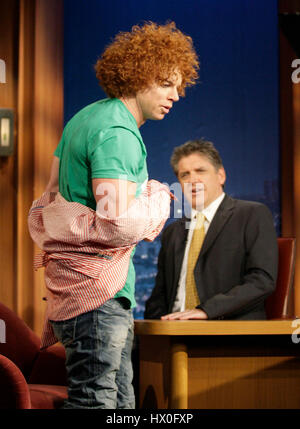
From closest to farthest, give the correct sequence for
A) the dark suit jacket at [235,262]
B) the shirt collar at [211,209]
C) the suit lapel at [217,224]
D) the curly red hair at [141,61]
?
the curly red hair at [141,61] < the dark suit jacket at [235,262] < the suit lapel at [217,224] < the shirt collar at [211,209]

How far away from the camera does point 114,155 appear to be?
1.57m

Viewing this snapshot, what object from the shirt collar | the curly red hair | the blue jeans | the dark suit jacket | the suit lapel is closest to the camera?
the blue jeans

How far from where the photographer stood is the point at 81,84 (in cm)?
392

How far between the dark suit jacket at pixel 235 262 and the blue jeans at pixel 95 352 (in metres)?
1.00

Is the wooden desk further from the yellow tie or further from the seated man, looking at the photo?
the yellow tie

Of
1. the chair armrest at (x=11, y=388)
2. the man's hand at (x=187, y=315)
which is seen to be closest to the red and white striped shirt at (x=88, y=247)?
the chair armrest at (x=11, y=388)

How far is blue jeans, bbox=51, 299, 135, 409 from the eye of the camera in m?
1.54

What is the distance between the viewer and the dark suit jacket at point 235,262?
8.59ft

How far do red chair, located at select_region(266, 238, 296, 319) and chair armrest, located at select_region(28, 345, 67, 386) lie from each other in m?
0.97

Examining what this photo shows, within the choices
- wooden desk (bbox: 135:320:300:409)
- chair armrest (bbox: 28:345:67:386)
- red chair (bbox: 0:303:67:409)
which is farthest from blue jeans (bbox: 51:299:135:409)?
chair armrest (bbox: 28:345:67:386)

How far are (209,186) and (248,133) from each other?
36.2 inches

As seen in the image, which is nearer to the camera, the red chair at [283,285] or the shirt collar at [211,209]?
the red chair at [283,285]

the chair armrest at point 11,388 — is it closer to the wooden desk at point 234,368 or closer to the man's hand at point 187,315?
the wooden desk at point 234,368

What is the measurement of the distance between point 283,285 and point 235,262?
282mm
